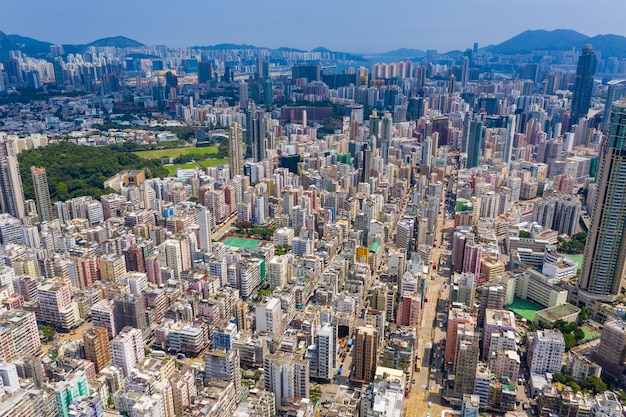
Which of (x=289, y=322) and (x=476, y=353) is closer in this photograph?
(x=476, y=353)

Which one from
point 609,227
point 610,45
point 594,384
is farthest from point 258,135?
point 610,45

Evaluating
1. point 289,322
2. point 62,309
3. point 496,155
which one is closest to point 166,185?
point 62,309

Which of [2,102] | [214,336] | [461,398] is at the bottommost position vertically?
[461,398]

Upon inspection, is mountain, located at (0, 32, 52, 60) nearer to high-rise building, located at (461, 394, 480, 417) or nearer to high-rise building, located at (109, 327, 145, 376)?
high-rise building, located at (109, 327, 145, 376)

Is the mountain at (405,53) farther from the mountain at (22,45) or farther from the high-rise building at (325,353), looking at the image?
the high-rise building at (325,353)

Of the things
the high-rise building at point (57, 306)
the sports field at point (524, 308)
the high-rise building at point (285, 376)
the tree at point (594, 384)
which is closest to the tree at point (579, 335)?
the sports field at point (524, 308)

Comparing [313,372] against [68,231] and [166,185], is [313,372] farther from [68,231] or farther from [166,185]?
[166,185]

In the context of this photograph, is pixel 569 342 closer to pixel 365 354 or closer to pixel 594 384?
pixel 594 384
